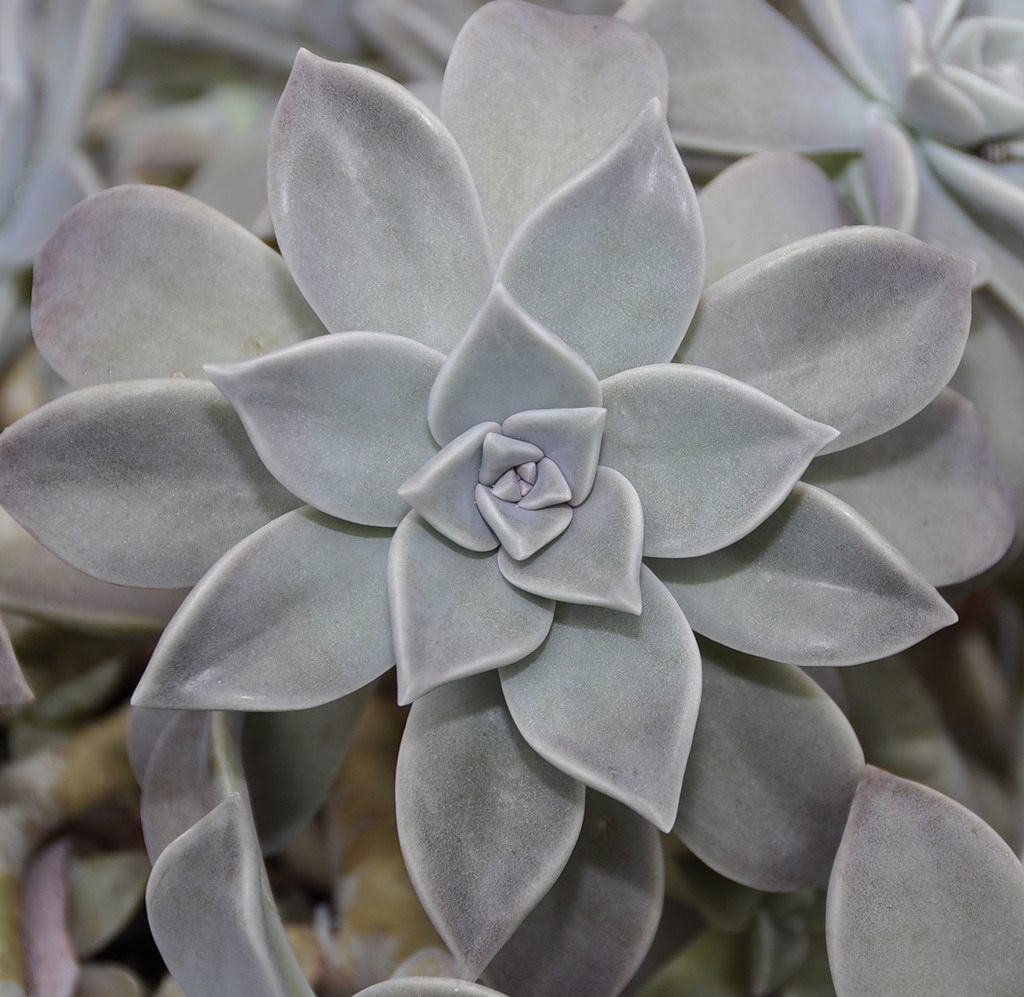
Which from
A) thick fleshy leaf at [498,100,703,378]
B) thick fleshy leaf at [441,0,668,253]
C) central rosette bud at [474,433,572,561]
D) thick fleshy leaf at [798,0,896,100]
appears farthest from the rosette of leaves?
central rosette bud at [474,433,572,561]

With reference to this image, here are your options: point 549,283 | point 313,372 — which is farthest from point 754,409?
point 313,372

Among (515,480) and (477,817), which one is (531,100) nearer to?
(515,480)

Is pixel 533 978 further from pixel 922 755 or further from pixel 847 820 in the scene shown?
pixel 922 755

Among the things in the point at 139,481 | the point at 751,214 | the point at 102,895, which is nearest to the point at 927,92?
the point at 751,214

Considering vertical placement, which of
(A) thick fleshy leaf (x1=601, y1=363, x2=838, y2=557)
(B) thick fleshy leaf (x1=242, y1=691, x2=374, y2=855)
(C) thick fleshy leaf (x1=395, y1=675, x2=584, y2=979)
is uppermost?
(A) thick fleshy leaf (x1=601, y1=363, x2=838, y2=557)

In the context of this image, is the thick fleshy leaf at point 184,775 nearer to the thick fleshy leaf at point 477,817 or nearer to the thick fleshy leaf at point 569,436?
the thick fleshy leaf at point 477,817

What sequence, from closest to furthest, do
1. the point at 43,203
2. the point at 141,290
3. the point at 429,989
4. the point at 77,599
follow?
the point at 429,989, the point at 141,290, the point at 77,599, the point at 43,203

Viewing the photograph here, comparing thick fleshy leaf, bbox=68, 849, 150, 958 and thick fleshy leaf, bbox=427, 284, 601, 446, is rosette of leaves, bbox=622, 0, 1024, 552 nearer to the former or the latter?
thick fleshy leaf, bbox=427, 284, 601, 446
